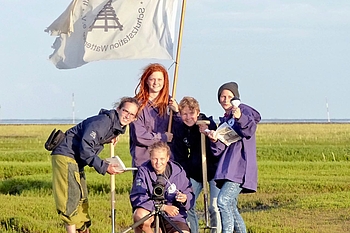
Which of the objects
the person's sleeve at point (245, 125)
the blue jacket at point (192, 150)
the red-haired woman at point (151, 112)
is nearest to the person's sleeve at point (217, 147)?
the blue jacket at point (192, 150)

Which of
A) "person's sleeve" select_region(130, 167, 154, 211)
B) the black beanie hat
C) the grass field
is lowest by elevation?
the grass field

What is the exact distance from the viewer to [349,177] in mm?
15859

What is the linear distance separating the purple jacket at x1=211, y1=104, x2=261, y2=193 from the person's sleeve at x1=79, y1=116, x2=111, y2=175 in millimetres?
1141

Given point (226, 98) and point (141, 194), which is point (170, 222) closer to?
point (141, 194)

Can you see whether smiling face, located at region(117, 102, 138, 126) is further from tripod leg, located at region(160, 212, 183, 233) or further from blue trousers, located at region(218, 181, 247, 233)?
blue trousers, located at region(218, 181, 247, 233)

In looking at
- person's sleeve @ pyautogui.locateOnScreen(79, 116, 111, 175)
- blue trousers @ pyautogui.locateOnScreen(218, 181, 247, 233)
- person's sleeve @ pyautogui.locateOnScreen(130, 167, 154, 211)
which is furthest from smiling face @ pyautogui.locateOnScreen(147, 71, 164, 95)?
blue trousers @ pyautogui.locateOnScreen(218, 181, 247, 233)

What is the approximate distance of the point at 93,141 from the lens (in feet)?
22.1

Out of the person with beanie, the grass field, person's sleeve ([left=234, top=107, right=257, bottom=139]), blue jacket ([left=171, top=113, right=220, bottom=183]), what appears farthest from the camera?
the grass field

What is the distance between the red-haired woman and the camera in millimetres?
7020

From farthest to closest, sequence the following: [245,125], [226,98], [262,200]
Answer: [262,200] → [226,98] → [245,125]

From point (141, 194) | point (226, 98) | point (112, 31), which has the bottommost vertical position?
point (141, 194)

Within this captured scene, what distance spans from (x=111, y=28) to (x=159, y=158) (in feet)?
7.48

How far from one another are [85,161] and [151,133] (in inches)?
29.3

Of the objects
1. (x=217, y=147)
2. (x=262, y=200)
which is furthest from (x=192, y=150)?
(x=262, y=200)
